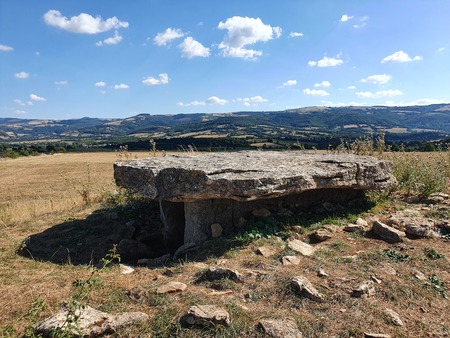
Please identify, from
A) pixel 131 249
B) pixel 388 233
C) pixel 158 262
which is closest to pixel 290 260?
pixel 388 233

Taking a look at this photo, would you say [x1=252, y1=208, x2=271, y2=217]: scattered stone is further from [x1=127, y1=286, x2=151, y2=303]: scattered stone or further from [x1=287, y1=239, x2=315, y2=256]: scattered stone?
[x1=127, y1=286, x2=151, y2=303]: scattered stone

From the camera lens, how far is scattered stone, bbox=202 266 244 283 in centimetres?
475

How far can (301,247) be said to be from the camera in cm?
585

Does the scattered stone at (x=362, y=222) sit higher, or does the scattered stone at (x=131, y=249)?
the scattered stone at (x=362, y=222)

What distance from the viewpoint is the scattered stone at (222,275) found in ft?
15.6

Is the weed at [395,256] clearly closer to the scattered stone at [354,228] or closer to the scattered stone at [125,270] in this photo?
the scattered stone at [354,228]

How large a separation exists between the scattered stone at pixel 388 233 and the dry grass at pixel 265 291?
20cm

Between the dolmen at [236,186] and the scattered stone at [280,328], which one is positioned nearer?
the scattered stone at [280,328]

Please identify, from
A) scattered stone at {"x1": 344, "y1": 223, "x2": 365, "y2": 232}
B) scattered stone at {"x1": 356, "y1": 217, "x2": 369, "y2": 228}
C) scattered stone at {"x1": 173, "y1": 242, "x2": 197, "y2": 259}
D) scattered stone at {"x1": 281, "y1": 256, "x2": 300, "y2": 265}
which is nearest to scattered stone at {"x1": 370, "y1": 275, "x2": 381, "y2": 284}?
scattered stone at {"x1": 281, "y1": 256, "x2": 300, "y2": 265}

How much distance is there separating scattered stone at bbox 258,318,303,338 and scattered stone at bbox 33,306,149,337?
51.4 inches

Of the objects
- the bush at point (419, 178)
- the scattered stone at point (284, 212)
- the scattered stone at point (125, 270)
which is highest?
the bush at point (419, 178)

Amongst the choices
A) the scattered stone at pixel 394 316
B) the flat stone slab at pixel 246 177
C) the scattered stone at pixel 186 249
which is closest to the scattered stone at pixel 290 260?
the flat stone slab at pixel 246 177

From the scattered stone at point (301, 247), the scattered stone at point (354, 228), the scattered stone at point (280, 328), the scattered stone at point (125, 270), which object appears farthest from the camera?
the scattered stone at point (354, 228)

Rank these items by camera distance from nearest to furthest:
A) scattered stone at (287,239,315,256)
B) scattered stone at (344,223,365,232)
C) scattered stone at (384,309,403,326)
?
scattered stone at (384,309,403,326)
scattered stone at (287,239,315,256)
scattered stone at (344,223,365,232)
